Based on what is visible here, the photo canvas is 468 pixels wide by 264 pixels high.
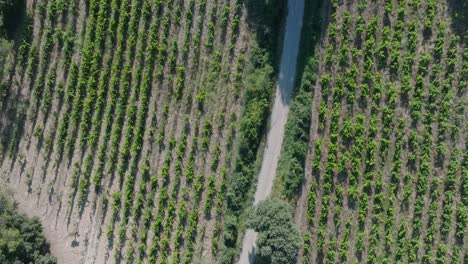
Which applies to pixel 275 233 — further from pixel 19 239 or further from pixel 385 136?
pixel 19 239

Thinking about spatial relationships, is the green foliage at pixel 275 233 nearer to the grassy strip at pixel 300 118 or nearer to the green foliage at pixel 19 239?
the grassy strip at pixel 300 118

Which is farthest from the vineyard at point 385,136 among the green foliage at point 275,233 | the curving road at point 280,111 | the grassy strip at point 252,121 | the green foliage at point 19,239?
the green foliage at point 19,239

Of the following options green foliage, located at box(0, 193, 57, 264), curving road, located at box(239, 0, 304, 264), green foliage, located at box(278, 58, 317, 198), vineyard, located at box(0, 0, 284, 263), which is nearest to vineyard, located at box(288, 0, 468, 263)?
green foliage, located at box(278, 58, 317, 198)

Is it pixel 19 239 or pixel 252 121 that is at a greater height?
pixel 252 121

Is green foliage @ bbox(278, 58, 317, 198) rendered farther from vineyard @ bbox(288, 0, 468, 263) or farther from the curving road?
the curving road

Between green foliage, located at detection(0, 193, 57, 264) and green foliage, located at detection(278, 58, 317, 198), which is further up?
green foliage, located at detection(278, 58, 317, 198)

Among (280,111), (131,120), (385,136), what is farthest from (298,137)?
(131,120)
